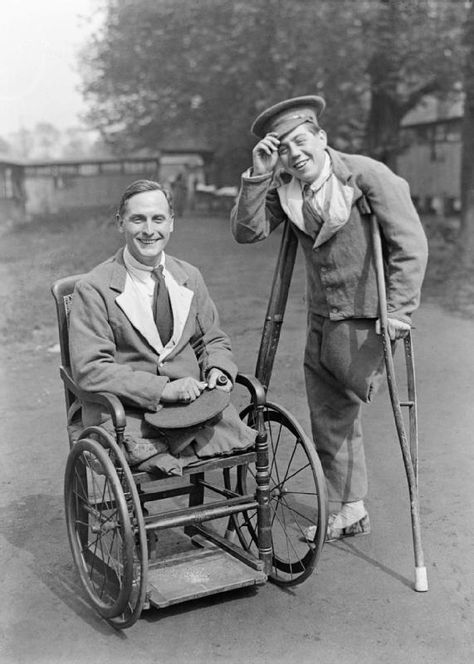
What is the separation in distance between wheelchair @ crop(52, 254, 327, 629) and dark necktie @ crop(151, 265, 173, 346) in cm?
37

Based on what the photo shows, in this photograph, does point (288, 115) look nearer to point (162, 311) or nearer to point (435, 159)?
point (162, 311)

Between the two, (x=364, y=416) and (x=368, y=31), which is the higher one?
(x=368, y=31)

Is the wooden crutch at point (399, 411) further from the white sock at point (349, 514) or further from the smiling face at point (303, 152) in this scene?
the white sock at point (349, 514)

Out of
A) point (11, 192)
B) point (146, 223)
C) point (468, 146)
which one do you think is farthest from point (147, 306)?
point (468, 146)

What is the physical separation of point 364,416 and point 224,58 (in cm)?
955

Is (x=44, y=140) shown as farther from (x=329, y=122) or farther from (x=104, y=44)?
(x=329, y=122)

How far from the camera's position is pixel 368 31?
13.7 meters

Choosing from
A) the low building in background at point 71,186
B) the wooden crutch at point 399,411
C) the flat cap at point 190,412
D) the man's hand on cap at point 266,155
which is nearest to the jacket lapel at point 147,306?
the flat cap at point 190,412

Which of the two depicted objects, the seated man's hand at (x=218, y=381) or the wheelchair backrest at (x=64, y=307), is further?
the wheelchair backrest at (x=64, y=307)

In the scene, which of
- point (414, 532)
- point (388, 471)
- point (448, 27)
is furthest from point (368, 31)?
point (414, 532)

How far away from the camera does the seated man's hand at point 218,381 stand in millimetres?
3246

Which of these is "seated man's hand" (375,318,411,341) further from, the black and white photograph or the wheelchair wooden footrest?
the wheelchair wooden footrest

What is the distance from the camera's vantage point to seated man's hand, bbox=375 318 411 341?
346 cm

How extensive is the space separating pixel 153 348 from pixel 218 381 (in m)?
0.30
